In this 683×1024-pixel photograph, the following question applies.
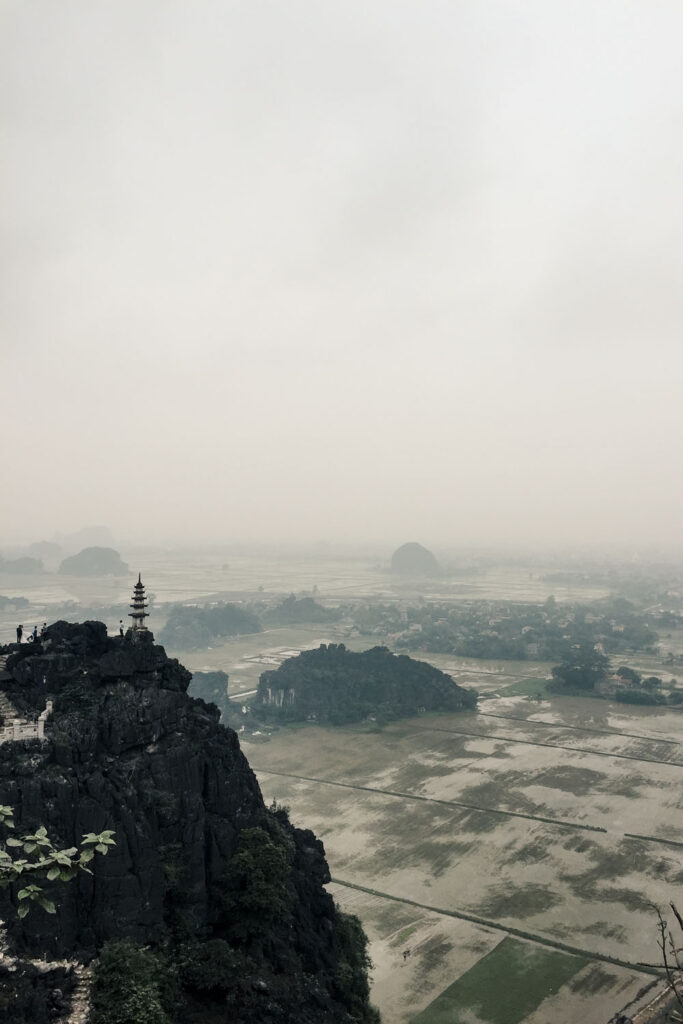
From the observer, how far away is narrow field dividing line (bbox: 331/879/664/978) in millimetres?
48062

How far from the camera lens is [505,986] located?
153 ft

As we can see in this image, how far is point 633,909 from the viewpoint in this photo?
55875mm

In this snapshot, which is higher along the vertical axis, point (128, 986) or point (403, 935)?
point (128, 986)

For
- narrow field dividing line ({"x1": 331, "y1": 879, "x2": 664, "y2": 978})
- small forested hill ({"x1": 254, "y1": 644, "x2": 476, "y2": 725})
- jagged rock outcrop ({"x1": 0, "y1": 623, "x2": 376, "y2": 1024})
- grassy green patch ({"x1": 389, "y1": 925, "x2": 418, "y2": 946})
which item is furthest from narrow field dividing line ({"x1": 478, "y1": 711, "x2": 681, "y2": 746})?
jagged rock outcrop ({"x1": 0, "y1": 623, "x2": 376, "y2": 1024})

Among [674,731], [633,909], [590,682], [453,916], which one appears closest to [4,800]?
[453,916]

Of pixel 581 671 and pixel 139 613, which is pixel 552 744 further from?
pixel 139 613

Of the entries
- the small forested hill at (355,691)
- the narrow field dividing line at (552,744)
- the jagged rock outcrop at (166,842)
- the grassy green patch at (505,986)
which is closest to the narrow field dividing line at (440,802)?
the grassy green patch at (505,986)

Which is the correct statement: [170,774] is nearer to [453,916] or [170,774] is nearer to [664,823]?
[453,916]

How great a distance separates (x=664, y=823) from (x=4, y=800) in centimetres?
6421

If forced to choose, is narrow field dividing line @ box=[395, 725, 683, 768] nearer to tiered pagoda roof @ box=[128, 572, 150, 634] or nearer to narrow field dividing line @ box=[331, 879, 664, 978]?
narrow field dividing line @ box=[331, 879, 664, 978]

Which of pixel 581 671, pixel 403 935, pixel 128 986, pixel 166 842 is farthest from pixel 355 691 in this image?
pixel 128 986

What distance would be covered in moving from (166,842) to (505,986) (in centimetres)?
2509

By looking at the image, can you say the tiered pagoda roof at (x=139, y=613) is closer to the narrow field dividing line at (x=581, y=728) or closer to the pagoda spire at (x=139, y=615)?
the pagoda spire at (x=139, y=615)

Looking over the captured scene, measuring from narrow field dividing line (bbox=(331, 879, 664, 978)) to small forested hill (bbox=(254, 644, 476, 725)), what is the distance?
183 feet
